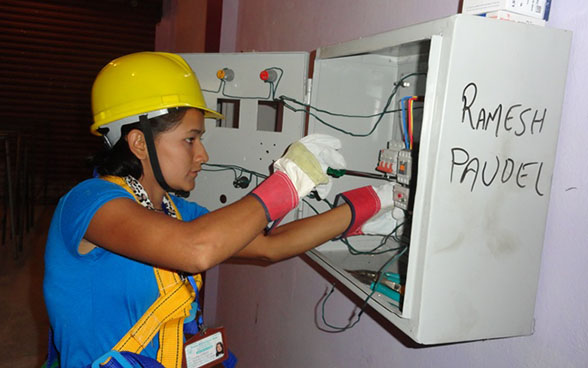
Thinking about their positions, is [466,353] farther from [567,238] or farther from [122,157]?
[122,157]

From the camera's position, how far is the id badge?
1.28m

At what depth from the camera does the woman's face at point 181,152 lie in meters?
1.08

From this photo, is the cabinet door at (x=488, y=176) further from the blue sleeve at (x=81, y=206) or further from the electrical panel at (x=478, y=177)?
the blue sleeve at (x=81, y=206)

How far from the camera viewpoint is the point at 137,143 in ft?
3.60

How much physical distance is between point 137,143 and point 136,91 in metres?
0.13

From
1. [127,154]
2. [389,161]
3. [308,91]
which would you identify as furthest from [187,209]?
[389,161]

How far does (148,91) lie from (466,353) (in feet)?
3.19

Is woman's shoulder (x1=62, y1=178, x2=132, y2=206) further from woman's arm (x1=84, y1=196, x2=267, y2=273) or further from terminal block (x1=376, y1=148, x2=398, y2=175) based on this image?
terminal block (x1=376, y1=148, x2=398, y2=175)

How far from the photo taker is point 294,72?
4.52 feet

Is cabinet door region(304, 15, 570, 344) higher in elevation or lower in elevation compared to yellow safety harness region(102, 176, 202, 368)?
higher

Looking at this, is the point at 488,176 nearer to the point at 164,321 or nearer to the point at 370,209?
the point at 370,209

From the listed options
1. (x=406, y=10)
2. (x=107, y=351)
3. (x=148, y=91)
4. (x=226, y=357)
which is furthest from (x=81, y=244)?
(x=406, y=10)

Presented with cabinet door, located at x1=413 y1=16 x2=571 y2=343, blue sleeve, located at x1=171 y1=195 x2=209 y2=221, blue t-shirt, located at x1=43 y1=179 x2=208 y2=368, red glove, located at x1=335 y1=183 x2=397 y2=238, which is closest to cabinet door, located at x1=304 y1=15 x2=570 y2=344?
cabinet door, located at x1=413 y1=16 x2=571 y2=343

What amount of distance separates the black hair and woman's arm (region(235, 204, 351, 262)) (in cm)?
37
